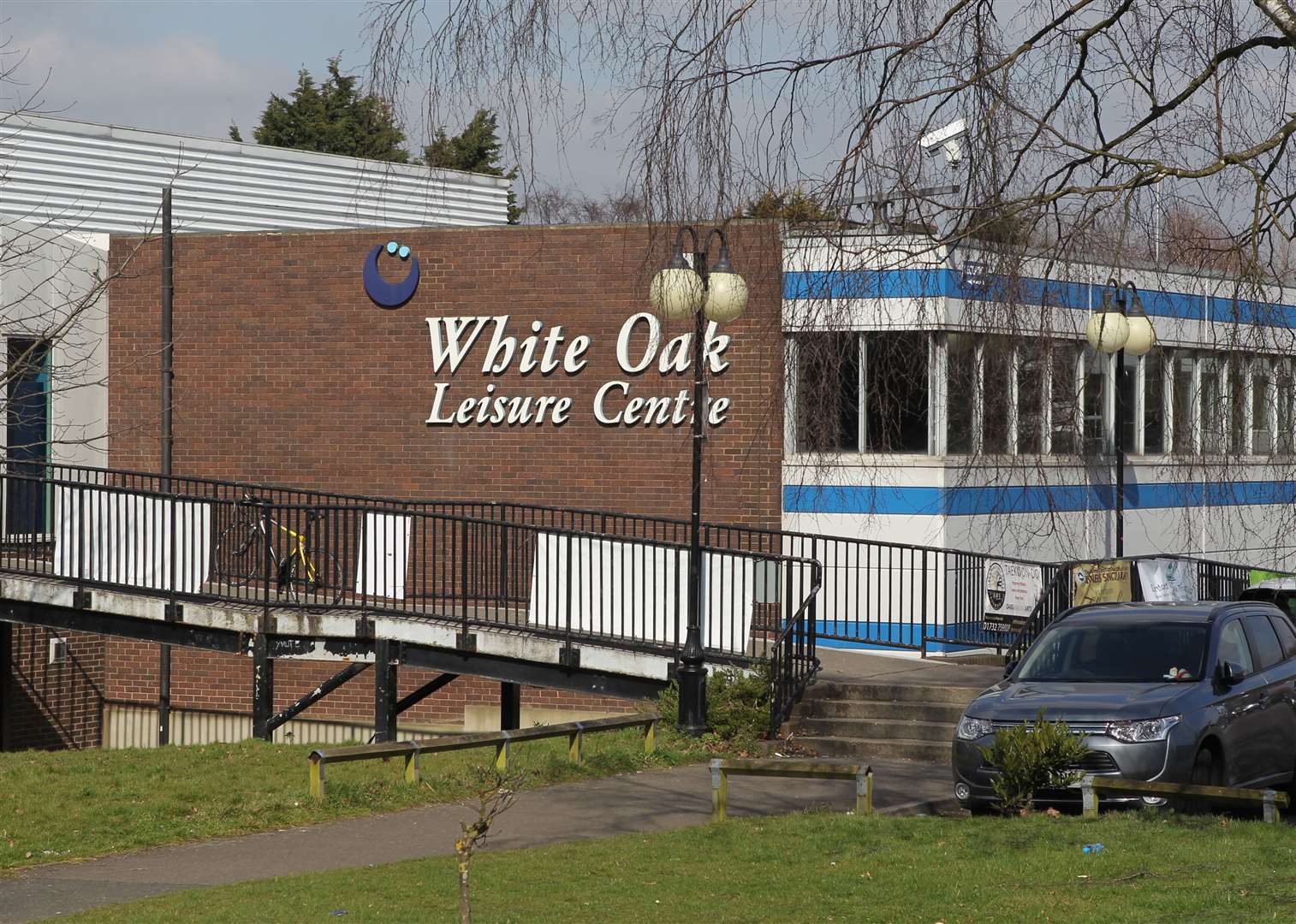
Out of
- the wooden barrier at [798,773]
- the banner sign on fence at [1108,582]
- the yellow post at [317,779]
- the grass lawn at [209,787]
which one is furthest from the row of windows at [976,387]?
the banner sign on fence at [1108,582]

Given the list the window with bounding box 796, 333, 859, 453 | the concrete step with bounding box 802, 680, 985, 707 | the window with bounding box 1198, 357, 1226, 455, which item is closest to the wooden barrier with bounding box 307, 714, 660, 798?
the concrete step with bounding box 802, 680, 985, 707

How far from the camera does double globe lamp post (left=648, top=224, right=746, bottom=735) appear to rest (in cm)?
1203

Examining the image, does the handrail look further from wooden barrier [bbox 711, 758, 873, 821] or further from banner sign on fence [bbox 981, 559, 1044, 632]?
wooden barrier [bbox 711, 758, 873, 821]

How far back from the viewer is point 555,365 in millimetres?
22656

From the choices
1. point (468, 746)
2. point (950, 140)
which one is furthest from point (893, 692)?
point (950, 140)

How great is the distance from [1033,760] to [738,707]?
4652mm

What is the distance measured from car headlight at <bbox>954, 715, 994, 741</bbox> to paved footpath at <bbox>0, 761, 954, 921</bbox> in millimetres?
940

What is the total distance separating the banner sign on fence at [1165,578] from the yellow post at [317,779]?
32.6 feet

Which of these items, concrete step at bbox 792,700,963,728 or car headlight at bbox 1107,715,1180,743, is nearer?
car headlight at bbox 1107,715,1180,743

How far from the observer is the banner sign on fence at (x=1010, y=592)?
19.0 m

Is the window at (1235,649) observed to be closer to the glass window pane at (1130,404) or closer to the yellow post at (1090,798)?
the yellow post at (1090,798)

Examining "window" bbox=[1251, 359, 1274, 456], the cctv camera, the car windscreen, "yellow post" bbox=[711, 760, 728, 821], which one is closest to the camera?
the cctv camera

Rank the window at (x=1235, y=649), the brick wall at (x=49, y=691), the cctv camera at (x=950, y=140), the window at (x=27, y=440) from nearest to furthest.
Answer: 1. the cctv camera at (x=950, y=140)
2. the window at (x=1235, y=649)
3. the window at (x=27, y=440)
4. the brick wall at (x=49, y=691)

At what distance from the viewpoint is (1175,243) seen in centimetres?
998
